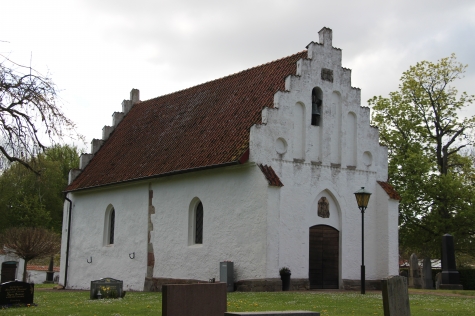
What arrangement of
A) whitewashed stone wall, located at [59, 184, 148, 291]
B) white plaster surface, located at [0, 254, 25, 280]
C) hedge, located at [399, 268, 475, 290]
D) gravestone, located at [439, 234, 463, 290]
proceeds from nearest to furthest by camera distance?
gravestone, located at [439, 234, 463, 290] → whitewashed stone wall, located at [59, 184, 148, 291] → hedge, located at [399, 268, 475, 290] → white plaster surface, located at [0, 254, 25, 280]

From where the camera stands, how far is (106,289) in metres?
20.8

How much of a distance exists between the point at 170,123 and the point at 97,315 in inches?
710

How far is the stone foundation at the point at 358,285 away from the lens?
2561cm

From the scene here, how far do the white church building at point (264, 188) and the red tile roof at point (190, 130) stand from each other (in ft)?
0.30

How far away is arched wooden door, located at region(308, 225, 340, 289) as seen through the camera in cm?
2514

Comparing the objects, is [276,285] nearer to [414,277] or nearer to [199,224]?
[199,224]

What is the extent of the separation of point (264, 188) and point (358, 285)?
627cm

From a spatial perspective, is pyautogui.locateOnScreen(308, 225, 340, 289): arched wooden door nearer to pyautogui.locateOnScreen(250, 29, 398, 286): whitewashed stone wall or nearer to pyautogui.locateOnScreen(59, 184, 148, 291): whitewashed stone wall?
pyautogui.locateOnScreen(250, 29, 398, 286): whitewashed stone wall

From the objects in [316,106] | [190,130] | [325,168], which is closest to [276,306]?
[325,168]

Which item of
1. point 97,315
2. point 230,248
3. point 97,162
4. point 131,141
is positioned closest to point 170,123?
point 131,141

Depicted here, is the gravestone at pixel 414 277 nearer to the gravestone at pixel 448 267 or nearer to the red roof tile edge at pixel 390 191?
the gravestone at pixel 448 267

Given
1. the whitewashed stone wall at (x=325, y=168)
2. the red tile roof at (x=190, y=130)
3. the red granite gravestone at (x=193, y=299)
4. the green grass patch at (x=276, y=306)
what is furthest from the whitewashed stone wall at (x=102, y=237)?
the red granite gravestone at (x=193, y=299)

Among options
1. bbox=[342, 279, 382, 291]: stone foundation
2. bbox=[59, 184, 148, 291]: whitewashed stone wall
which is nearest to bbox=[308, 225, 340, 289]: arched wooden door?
bbox=[342, 279, 382, 291]: stone foundation

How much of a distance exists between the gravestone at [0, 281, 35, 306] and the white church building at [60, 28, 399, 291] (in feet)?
26.5
